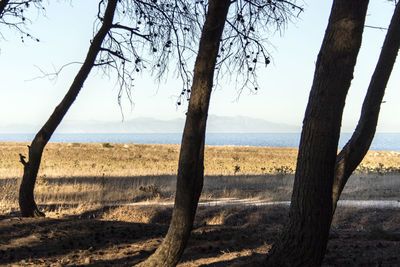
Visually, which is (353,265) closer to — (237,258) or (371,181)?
(237,258)

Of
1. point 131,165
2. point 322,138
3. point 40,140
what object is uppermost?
point 322,138

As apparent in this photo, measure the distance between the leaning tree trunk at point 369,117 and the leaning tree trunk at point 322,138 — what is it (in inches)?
26.9

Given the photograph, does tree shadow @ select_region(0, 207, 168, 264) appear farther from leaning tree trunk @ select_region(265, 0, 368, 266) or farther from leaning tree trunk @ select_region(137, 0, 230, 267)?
leaning tree trunk @ select_region(265, 0, 368, 266)

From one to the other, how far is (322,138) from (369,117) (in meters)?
1.40

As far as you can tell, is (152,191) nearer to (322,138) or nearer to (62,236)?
(62,236)

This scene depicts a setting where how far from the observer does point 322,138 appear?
5.61 m

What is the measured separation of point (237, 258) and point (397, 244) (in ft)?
9.93

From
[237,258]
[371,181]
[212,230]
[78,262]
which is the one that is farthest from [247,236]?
[371,181]

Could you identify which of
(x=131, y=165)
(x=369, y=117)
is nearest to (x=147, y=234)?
(x=369, y=117)

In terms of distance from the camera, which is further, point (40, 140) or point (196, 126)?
point (40, 140)

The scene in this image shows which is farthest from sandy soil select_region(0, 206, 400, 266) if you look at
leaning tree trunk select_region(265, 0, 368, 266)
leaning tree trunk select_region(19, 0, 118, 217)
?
leaning tree trunk select_region(265, 0, 368, 266)

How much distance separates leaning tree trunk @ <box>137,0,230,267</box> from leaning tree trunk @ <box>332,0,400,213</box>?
6.56 feet

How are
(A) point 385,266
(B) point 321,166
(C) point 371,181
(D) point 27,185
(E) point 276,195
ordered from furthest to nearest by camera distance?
(C) point 371,181, (E) point 276,195, (D) point 27,185, (A) point 385,266, (B) point 321,166

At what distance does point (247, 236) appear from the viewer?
8680 millimetres
